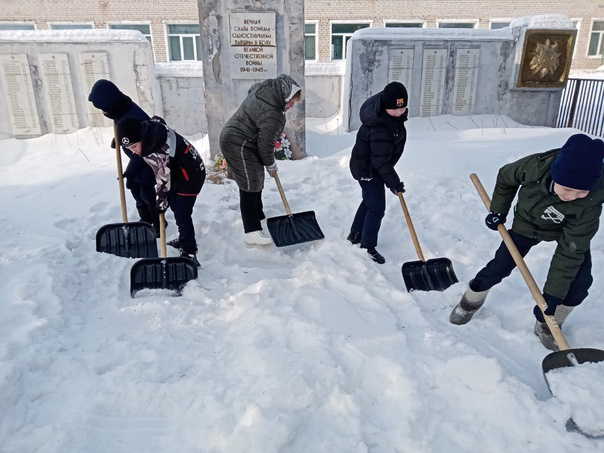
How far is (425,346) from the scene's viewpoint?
2.55 metres

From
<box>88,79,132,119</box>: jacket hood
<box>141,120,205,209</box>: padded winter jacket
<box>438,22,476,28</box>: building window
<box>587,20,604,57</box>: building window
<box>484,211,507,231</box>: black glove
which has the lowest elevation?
<box>484,211,507,231</box>: black glove

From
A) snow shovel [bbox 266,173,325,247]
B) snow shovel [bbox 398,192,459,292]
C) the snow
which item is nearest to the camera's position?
the snow

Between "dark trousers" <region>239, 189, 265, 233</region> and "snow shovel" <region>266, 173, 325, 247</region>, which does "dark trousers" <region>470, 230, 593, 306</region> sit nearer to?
"snow shovel" <region>266, 173, 325, 247</region>

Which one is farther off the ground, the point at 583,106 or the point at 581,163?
the point at 581,163

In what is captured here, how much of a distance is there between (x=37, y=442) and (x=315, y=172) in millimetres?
4454

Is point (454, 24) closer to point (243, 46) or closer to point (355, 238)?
point (243, 46)

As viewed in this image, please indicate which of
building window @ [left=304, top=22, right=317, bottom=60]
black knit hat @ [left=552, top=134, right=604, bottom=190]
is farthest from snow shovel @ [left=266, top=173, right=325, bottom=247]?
building window @ [left=304, top=22, right=317, bottom=60]

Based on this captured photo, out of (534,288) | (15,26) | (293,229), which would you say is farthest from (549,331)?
(15,26)

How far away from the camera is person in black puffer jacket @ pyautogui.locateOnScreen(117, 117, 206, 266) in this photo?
300cm

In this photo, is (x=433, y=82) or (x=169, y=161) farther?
(x=433, y=82)

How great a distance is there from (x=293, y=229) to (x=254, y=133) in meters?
0.95

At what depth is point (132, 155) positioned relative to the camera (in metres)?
3.55

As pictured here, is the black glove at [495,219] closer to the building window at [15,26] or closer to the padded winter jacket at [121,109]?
the padded winter jacket at [121,109]

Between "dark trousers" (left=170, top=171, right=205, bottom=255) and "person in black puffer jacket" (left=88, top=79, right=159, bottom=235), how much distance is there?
1.15 ft
